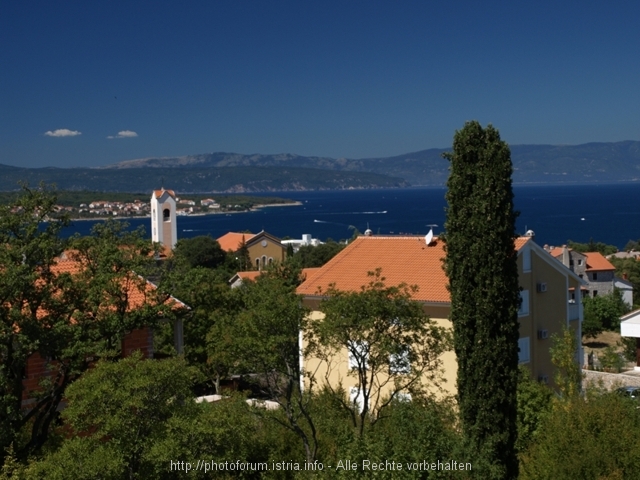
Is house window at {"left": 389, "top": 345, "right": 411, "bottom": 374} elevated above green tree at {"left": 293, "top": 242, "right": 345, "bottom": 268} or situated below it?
above

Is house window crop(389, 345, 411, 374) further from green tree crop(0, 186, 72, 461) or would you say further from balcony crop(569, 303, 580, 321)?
balcony crop(569, 303, 580, 321)

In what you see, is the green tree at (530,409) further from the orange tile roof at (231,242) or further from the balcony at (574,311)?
the orange tile roof at (231,242)

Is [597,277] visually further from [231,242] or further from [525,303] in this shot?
[525,303]

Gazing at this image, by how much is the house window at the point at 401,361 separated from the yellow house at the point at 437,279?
6654mm

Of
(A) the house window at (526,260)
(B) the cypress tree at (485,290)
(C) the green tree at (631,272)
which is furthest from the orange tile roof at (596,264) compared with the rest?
(B) the cypress tree at (485,290)

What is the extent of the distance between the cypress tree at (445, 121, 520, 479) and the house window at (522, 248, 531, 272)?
31.6ft

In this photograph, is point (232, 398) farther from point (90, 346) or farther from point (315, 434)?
point (90, 346)

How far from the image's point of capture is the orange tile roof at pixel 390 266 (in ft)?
66.0

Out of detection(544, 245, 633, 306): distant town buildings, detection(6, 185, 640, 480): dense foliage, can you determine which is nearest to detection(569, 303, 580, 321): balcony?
detection(6, 185, 640, 480): dense foliage

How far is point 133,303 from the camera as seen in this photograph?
44.8 ft

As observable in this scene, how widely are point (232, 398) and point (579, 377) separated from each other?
751 centimetres

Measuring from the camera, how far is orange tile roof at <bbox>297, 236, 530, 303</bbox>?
2011cm

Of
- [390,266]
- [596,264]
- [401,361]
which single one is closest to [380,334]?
[401,361]

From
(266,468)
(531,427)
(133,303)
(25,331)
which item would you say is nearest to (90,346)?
(25,331)
